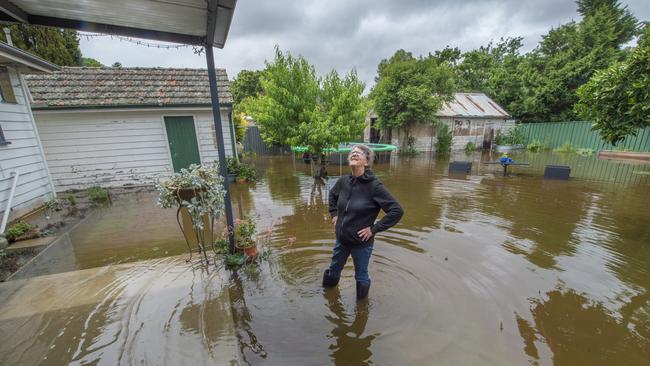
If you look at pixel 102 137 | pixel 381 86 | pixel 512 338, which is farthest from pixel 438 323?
pixel 381 86

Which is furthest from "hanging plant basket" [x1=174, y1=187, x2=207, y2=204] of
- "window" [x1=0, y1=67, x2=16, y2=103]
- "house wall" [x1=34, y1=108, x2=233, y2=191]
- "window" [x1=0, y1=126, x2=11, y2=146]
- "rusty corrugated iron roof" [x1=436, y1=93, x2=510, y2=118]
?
"rusty corrugated iron roof" [x1=436, y1=93, x2=510, y2=118]

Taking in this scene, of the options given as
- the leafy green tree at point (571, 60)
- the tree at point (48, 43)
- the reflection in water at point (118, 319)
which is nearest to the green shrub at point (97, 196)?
the reflection in water at point (118, 319)

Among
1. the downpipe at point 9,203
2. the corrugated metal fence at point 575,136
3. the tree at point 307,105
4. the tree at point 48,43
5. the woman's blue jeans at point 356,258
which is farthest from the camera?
the corrugated metal fence at point 575,136

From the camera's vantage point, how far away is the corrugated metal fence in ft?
51.7

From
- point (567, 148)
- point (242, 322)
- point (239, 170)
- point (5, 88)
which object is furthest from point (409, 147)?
point (5, 88)

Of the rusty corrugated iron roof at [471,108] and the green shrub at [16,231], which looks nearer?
the green shrub at [16,231]

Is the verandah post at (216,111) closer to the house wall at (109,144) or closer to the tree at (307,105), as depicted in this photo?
the tree at (307,105)

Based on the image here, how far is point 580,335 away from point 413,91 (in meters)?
16.2

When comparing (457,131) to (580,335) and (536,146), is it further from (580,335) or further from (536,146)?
(580,335)

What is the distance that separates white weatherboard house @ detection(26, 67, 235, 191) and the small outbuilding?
1381 cm

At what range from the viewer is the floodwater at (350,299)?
2.43 metres

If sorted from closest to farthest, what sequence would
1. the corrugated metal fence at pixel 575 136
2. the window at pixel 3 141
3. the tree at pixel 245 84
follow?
the window at pixel 3 141, the corrugated metal fence at pixel 575 136, the tree at pixel 245 84

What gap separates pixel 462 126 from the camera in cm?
2045

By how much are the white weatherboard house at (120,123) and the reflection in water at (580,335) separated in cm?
885
